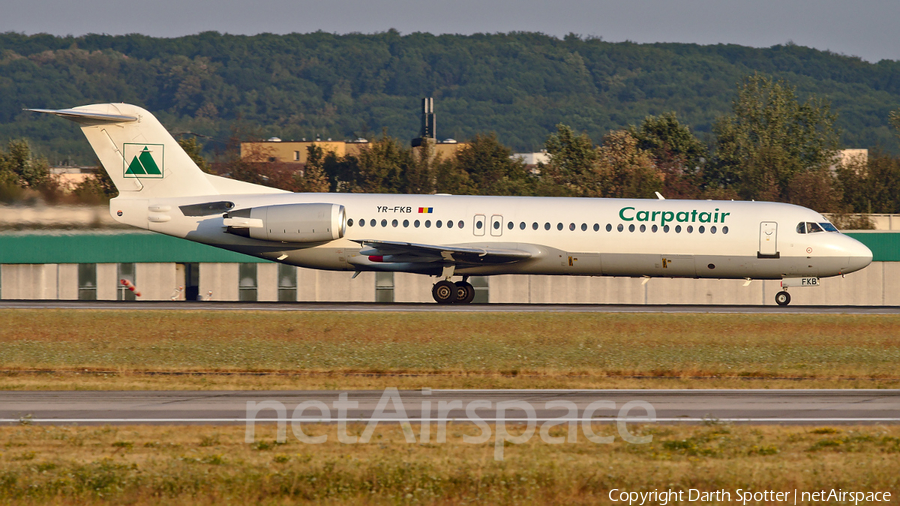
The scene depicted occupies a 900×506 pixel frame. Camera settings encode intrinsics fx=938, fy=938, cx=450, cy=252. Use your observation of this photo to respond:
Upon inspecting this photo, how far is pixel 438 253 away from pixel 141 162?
1145cm

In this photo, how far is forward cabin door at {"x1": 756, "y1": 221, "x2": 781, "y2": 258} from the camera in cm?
3316

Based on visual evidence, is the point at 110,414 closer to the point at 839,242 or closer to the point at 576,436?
the point at 576,436

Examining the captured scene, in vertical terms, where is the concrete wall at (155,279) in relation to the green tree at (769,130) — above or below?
below

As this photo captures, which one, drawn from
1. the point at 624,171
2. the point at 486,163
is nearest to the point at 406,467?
the point at 624,171

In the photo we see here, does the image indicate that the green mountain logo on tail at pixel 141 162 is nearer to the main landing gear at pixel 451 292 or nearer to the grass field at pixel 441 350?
the grass field at pixel 441 350

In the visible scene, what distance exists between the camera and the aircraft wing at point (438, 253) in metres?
32.5

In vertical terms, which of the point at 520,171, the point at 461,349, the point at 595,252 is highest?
the point at 520,171

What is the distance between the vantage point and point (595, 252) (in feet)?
110

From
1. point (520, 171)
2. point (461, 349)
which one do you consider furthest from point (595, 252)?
point (520, 171)

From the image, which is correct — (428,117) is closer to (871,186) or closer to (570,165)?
(570,165)

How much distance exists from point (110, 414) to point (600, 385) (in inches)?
355

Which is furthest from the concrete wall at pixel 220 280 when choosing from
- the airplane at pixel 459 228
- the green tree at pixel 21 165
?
the green tree at pixel 21 165

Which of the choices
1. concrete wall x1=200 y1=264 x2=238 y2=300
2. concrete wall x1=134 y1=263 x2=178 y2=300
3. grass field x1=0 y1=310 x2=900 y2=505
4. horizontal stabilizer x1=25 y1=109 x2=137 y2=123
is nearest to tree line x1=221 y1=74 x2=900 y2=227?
concrete wall x1=200 y1=264 x2=238 y2=300

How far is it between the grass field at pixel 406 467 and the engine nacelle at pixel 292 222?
20180 millimetres
